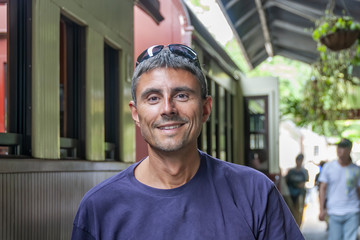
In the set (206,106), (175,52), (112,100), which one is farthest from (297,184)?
(175,52)

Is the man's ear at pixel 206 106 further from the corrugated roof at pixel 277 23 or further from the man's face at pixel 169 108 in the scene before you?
the corrugated roof at pixel 277 23

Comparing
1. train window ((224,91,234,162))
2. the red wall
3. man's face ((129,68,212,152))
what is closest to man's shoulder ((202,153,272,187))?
man's face ((129,68,212,152))

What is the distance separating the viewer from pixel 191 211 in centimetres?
158

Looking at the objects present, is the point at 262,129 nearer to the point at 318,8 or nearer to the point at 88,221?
the point at 318,8

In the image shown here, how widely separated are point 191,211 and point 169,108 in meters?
0.31

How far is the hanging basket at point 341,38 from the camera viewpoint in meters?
6.06

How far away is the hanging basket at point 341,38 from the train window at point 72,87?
3296 mm

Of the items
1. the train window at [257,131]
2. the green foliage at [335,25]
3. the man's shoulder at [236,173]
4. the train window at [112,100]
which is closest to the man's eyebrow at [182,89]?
→ the man's shoulder at [236,173]

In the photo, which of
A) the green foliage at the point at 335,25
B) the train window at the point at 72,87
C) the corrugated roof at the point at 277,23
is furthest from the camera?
the corrugated roof at the point at 277,23

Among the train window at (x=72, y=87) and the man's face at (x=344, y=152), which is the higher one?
the train window at (x=72, y=87)

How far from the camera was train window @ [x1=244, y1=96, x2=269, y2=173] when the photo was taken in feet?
37.4

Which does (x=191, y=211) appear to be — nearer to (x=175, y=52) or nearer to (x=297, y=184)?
(x=175, y=52)

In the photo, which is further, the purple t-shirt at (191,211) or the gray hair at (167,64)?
the gray hair at (167,64)

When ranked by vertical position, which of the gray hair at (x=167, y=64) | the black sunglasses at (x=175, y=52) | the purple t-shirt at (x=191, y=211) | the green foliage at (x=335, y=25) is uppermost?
the green foliage at (x=335, y=25)
